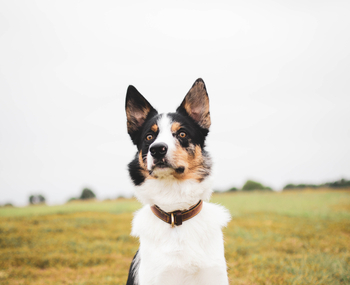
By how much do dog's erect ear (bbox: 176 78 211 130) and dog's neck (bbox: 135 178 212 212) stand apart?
908 mm

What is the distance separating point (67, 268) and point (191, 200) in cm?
505

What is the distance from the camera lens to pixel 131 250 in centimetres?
764

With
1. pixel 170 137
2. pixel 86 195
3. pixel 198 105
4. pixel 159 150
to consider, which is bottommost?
pixel 86 195

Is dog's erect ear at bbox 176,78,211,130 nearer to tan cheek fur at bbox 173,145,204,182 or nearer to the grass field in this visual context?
tan cheek fur at bbox 173,145,204,182

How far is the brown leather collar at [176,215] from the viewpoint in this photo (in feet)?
9.83

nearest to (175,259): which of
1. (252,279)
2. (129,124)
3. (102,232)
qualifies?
(129,124)

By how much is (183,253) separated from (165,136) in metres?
1.35

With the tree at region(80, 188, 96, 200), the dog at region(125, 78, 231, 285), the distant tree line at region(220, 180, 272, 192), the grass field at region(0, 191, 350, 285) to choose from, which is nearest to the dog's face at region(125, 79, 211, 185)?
the dog at region(125, 78, 231, 285)

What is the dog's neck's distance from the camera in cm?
307

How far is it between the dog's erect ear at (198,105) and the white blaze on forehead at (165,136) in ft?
1.30

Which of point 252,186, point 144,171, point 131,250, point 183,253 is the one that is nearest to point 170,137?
point 144,171

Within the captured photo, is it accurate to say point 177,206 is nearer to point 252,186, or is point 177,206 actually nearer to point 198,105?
point 198,105

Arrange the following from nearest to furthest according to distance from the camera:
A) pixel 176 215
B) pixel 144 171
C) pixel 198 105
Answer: pixel 176 215, pixel 144 171, pixel 198 105

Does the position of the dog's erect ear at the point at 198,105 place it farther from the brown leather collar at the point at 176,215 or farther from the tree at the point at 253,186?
the tree at the point at 253,186
